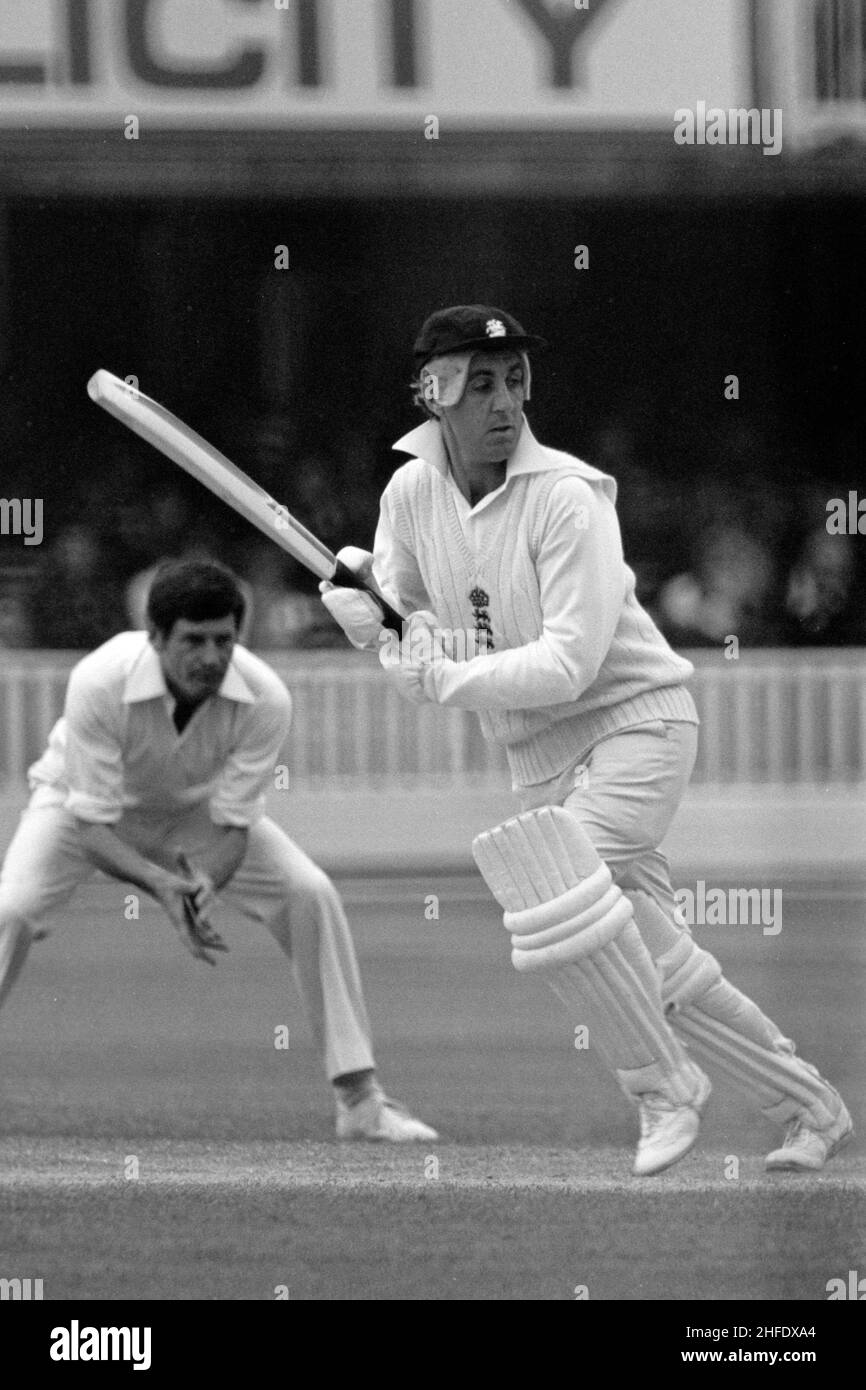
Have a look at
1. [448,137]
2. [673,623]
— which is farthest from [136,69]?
[673,623]

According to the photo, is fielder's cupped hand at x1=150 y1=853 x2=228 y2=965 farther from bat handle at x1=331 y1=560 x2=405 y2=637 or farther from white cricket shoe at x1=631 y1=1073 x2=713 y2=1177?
white cricket shoe at x1=631 y1=1073 x2=713 y2=1177

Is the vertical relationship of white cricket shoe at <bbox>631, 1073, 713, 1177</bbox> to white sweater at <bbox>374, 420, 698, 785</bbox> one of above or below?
below

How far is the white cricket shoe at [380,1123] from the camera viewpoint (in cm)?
465

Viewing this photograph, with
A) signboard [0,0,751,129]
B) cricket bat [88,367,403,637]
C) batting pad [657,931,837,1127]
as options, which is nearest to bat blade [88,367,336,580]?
cricket bat [88,367,403,637]

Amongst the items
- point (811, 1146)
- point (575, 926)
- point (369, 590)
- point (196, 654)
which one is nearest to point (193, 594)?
point (196, 654)

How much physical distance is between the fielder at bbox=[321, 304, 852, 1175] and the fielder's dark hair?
0.79 ft

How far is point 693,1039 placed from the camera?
14.9 ft

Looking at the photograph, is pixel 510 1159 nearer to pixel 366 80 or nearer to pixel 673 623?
pixel 673 623

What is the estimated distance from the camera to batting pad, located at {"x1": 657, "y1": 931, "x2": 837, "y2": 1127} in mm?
4500

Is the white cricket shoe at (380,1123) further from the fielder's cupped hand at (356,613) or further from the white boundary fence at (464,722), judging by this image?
the fielder's cupped hand at (356,613)

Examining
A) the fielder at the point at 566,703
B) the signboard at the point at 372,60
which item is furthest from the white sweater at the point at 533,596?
the signboard at the point at 372,60

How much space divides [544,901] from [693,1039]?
0.36 metres

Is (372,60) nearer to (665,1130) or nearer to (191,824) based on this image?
(191,824)

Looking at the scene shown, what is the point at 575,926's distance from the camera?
4332 millimetres
